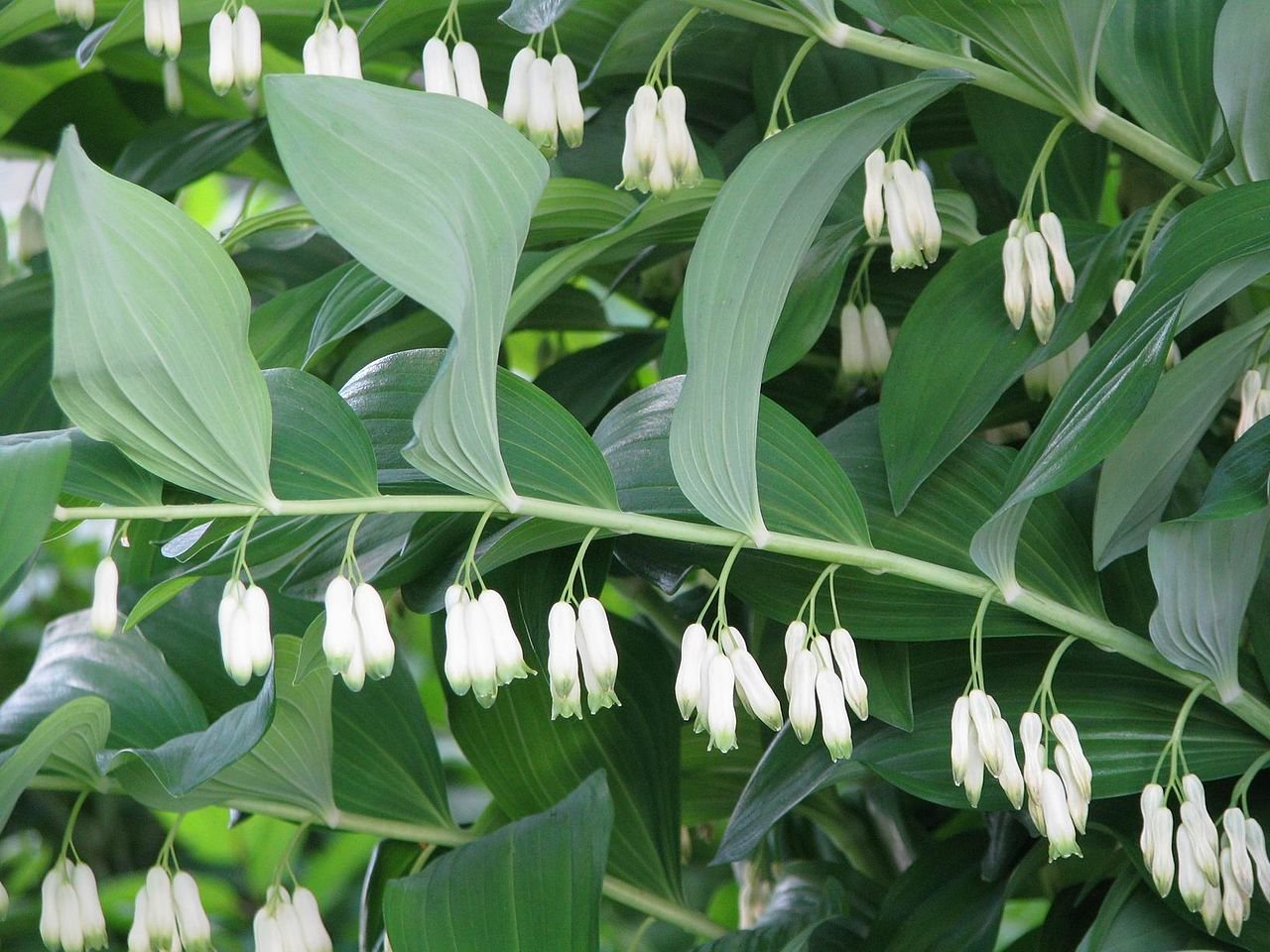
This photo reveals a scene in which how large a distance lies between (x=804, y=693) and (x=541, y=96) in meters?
0.35

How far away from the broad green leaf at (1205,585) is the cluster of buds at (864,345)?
0.26 m

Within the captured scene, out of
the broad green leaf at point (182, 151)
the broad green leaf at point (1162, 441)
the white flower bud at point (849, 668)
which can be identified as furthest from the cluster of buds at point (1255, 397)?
the broad green leaf at point (182, 151)

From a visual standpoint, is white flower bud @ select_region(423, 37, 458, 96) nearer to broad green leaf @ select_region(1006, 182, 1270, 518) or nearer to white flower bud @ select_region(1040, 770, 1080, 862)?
broad green leaf @ select_region(1006, 182, 1270, 518)

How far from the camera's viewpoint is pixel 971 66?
67 cm

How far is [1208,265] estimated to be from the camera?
1.85ft

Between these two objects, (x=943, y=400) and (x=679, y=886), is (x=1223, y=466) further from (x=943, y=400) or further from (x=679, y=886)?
(x=679, y=886)

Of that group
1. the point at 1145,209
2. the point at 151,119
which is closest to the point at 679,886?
the point at 1145,209

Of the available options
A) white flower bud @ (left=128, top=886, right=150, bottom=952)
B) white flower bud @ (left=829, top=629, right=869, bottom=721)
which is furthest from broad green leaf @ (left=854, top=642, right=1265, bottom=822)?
white flower bud @ (left=128, top=886, right=150, bottom=952)

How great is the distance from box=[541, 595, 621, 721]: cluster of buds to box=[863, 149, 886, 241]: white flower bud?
0.85ft

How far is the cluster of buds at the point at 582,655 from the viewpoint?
584 mm

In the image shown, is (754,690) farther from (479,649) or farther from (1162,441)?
(1162,441)

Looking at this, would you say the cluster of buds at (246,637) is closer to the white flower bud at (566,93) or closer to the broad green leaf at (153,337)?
the broad green leaf at (153,337)

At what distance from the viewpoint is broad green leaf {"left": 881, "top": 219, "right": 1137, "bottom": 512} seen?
681 mm

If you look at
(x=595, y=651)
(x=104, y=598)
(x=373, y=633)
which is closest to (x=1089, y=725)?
(x=595, y=651)
